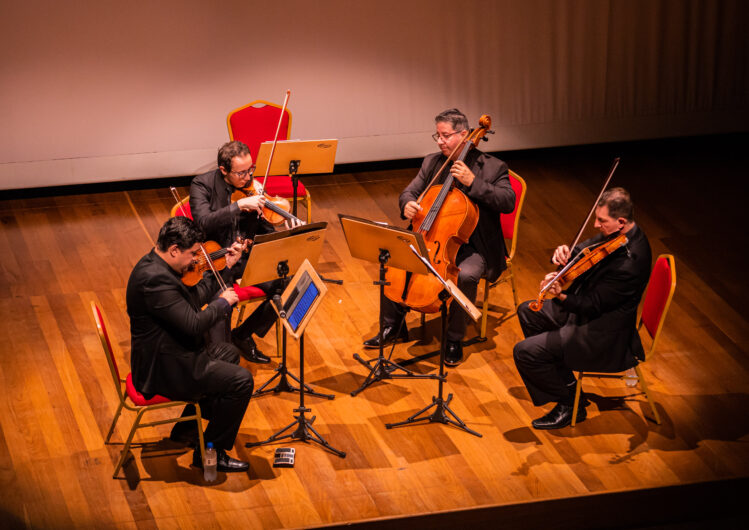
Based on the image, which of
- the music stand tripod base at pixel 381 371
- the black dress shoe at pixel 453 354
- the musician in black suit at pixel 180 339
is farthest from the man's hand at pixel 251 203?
the black dress shoe at pixel 453 354

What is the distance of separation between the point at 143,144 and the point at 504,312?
2934mm

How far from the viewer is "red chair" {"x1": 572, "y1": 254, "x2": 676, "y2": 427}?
183 inches

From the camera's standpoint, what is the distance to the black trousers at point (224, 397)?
441 cm

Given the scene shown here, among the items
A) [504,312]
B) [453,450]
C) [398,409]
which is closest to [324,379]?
[398,409]

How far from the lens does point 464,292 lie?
5367 mm

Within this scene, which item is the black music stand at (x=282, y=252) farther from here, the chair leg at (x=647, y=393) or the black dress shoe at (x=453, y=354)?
the chair leg at (x=647, y=393)

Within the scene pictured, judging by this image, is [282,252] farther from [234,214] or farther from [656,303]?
[656,303]

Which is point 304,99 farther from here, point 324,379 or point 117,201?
point 324,379

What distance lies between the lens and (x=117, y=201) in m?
7.18

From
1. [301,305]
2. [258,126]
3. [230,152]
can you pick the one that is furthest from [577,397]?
[258,126]

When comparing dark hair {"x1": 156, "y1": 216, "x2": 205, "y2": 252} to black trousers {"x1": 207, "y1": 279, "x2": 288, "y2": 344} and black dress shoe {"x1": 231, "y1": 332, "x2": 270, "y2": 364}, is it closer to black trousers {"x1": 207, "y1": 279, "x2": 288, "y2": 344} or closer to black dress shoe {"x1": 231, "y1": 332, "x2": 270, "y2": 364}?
black trousers {"x1": 207, "y1": 279, "x2": 288, "y2": 344}

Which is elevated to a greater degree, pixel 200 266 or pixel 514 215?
pixel 200 266

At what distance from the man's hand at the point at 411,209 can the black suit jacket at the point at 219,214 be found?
757 millimetres

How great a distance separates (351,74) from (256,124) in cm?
134
